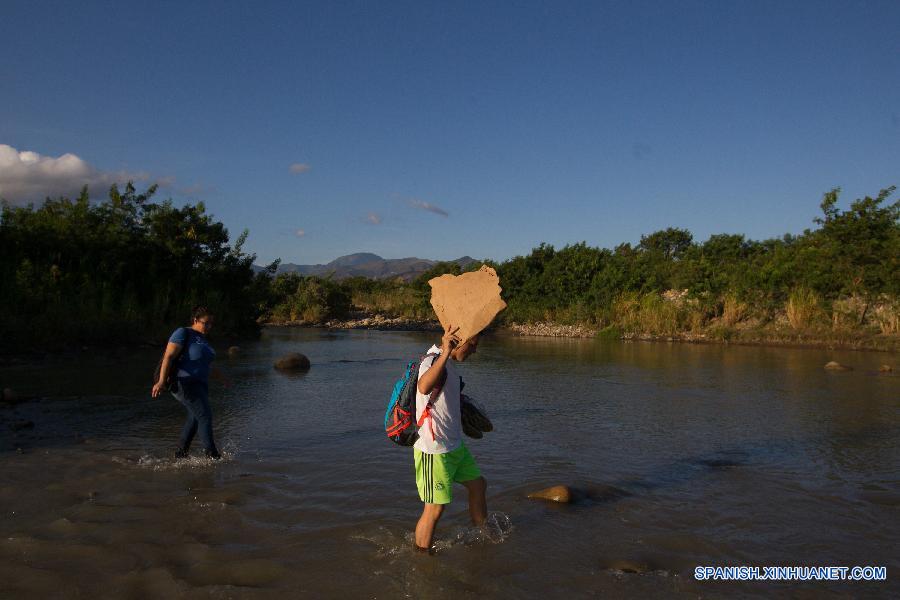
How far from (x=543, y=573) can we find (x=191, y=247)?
23020 mm

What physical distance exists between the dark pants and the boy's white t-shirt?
326cm

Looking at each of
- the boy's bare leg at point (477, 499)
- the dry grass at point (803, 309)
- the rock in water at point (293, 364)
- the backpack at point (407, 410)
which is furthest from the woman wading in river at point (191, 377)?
the dry grass at point (803, 309)

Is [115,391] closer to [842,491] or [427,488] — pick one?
[427,488]

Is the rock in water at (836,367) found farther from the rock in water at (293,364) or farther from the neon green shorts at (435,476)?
the neon green shorts at (435,476)

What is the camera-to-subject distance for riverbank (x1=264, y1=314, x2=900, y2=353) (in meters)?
21.6

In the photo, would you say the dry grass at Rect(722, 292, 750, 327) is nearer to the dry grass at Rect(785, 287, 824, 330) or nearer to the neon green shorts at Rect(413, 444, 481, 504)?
the dry grass at Rect(785, 287, 824, 330)

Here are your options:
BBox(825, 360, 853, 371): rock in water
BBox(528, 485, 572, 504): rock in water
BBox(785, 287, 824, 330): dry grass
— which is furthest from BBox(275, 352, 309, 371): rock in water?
BBox(785, 287, 824, 330): dry grass

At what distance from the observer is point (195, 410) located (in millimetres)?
6332

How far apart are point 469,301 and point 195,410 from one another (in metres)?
3.89

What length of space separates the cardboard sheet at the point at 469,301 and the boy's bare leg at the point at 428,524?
1210 mm

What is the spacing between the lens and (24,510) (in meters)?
4.81

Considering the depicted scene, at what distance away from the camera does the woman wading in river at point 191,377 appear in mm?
6164

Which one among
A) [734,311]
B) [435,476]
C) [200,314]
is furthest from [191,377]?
[734,311]

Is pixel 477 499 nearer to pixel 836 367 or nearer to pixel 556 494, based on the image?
pixel 556 494
